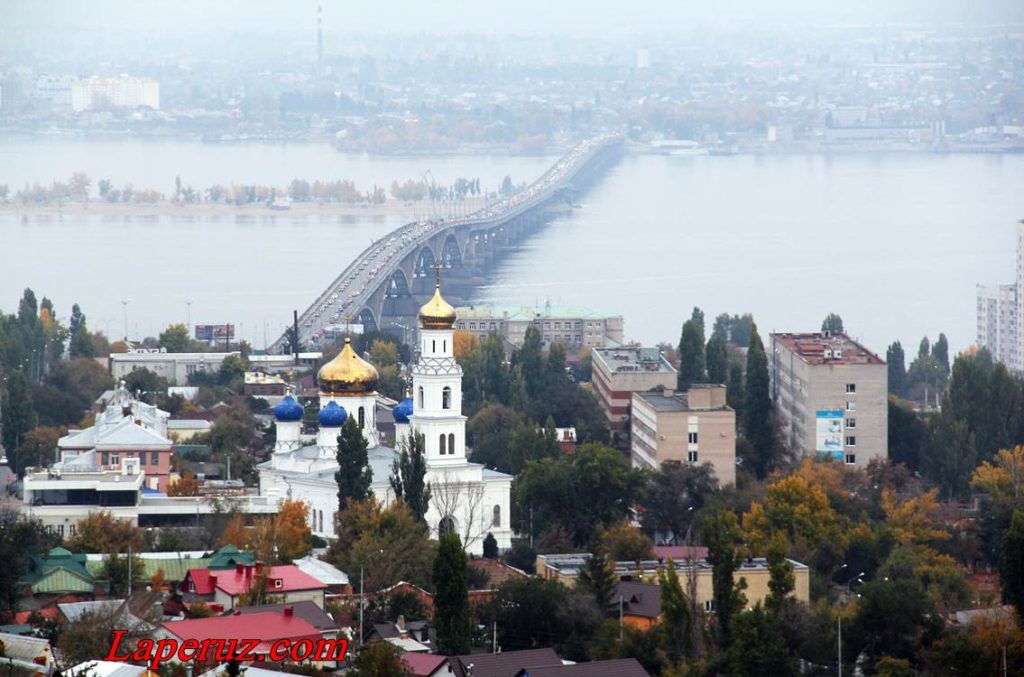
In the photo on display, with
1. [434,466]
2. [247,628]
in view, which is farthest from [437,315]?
[247,628]

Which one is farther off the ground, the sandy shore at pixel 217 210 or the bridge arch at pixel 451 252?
the bridge arch at pixel 451 252

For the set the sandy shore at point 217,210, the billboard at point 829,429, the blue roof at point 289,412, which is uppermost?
the blue roof at point 289,412

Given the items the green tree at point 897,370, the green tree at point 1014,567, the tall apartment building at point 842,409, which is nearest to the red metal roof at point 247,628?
the green tree at point 1014,567

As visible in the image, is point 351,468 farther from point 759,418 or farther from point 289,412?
point 759,418

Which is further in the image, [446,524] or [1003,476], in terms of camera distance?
[1003,476]

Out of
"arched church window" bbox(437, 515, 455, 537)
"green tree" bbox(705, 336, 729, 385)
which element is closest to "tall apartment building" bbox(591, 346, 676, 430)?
"green tree" bbox(705, 336, 729, 385)

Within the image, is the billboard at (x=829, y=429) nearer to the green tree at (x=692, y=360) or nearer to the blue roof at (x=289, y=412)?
the green tree at (x=692, y=360)
